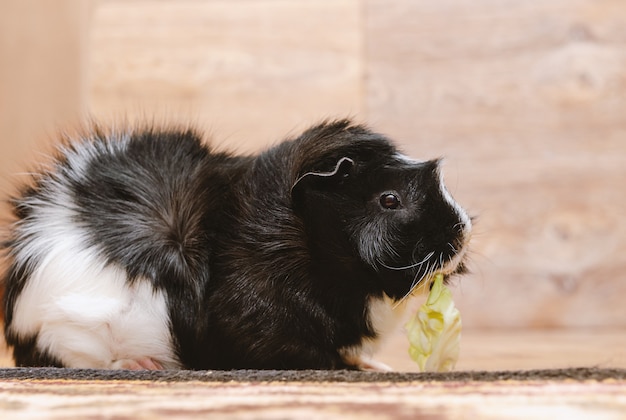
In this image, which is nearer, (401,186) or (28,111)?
(401,186)

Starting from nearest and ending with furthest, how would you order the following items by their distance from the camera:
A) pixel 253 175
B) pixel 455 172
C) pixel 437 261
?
1. pixel 437 261
2. pixel 253 175
3. pixel 455 172

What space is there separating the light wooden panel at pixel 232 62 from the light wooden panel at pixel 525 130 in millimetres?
185

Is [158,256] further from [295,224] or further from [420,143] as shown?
[420,143]

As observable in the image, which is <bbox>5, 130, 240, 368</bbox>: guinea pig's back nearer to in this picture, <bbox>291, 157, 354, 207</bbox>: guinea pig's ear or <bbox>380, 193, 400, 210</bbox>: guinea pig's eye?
<bbox>291, 157, 354, 207</bbox>: guinea pig's ear

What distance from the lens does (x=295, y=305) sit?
4.30ft

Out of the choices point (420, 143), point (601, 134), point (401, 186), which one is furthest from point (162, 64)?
point (401, 186)

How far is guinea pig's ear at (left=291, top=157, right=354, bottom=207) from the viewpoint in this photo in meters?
1.33

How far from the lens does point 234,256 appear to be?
1.35 metres

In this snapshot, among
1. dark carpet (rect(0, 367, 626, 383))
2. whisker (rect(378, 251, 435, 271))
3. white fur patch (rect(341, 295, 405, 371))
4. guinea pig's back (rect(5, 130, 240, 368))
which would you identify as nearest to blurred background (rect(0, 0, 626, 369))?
guinea pig's back (rect(5, 130, 240, 368))

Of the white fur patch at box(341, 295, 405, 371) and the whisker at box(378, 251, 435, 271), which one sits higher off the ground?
the whisker at box(378, 251, 435, 271)

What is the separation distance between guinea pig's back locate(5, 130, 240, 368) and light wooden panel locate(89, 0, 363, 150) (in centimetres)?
157

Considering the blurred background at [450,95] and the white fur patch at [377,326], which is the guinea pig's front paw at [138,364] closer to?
the white fur patch at [377,326]

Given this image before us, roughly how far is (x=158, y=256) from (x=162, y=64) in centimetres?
196

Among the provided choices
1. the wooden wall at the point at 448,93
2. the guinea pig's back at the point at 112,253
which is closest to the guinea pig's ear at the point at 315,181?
the guinea pig's back at the point at 112,253
